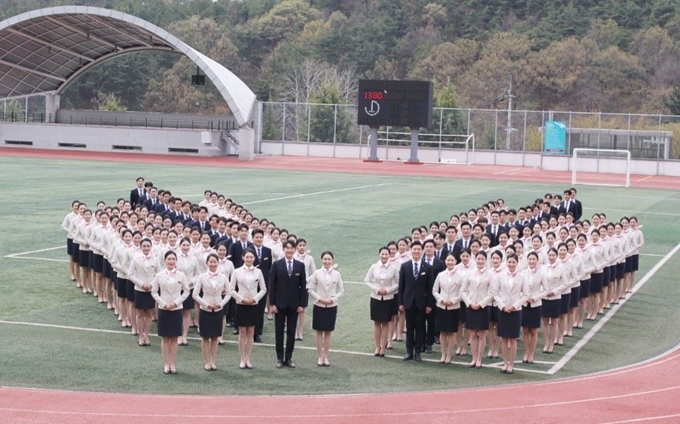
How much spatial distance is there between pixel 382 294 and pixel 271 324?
9.23ft

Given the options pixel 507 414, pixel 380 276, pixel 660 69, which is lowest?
pixel 507 414

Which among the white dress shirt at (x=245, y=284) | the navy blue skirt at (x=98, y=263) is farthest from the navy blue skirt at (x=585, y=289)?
the navy blue skirt at (x=98, y=263)

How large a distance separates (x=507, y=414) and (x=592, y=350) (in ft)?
14.6

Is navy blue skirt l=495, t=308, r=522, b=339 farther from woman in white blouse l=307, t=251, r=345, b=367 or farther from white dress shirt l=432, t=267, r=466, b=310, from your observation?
woman in white blouse l=307, t=251, r=345, b=367

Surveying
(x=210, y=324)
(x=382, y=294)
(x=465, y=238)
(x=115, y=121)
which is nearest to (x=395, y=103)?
(x=115, y=121)

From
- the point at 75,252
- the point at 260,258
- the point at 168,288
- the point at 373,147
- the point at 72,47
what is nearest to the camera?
the point at 168,288

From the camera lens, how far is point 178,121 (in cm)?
6906

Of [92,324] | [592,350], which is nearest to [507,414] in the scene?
[592,350]

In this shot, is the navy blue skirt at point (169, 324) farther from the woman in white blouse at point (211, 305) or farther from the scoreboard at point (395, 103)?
the scoreboard at point (395, 103)

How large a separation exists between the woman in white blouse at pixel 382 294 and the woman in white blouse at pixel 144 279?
3025 millimetres

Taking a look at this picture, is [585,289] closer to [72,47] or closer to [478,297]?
[478,297]

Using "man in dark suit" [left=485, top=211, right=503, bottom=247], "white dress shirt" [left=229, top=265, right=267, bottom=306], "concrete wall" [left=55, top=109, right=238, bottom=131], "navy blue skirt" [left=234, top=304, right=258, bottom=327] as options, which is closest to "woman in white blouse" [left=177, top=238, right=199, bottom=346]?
"white dress shirt" [left=229, top=265, right=267, bottom=306]

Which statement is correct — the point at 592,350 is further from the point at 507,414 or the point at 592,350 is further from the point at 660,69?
the point at 660,69

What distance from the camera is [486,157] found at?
65.2m
